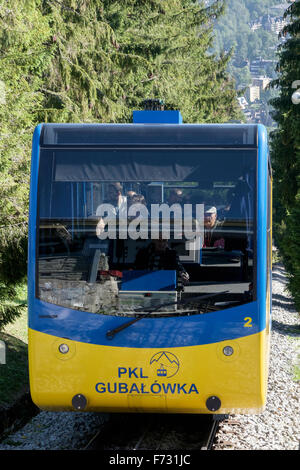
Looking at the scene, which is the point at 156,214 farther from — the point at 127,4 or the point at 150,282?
the point at 127,4

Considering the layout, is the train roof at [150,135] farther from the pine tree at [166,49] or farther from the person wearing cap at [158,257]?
the pine tree at [166,49]

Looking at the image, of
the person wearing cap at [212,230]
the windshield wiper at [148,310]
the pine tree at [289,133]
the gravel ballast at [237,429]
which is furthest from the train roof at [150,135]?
the pine tree at [289,133]

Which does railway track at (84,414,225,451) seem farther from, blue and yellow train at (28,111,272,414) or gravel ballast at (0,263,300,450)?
blue and yellow train at (28,111,272,414)

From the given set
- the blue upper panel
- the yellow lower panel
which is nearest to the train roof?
→ the blue upper panel

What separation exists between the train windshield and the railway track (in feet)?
5.44

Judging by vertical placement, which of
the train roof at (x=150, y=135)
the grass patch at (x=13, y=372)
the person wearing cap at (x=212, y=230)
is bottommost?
the grass patch at (x=13, y=372)

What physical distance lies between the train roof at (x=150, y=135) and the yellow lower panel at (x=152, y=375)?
2.10 metres

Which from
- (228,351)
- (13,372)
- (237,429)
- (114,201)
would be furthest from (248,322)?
(13,372)

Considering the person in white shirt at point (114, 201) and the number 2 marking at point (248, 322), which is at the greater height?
the person in white shirt at point (114, 201)

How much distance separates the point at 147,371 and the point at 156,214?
1.67m

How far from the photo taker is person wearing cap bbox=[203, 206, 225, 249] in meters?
6.98

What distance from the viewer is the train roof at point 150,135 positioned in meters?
7.12

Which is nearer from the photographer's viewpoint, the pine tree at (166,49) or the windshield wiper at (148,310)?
the windshield wiper at (148,310)

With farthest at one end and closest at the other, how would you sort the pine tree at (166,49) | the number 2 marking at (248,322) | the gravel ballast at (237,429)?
the pine tree at (166,49) < the gravel ballast at (237,429) < the number 2 marking at (248,322)
